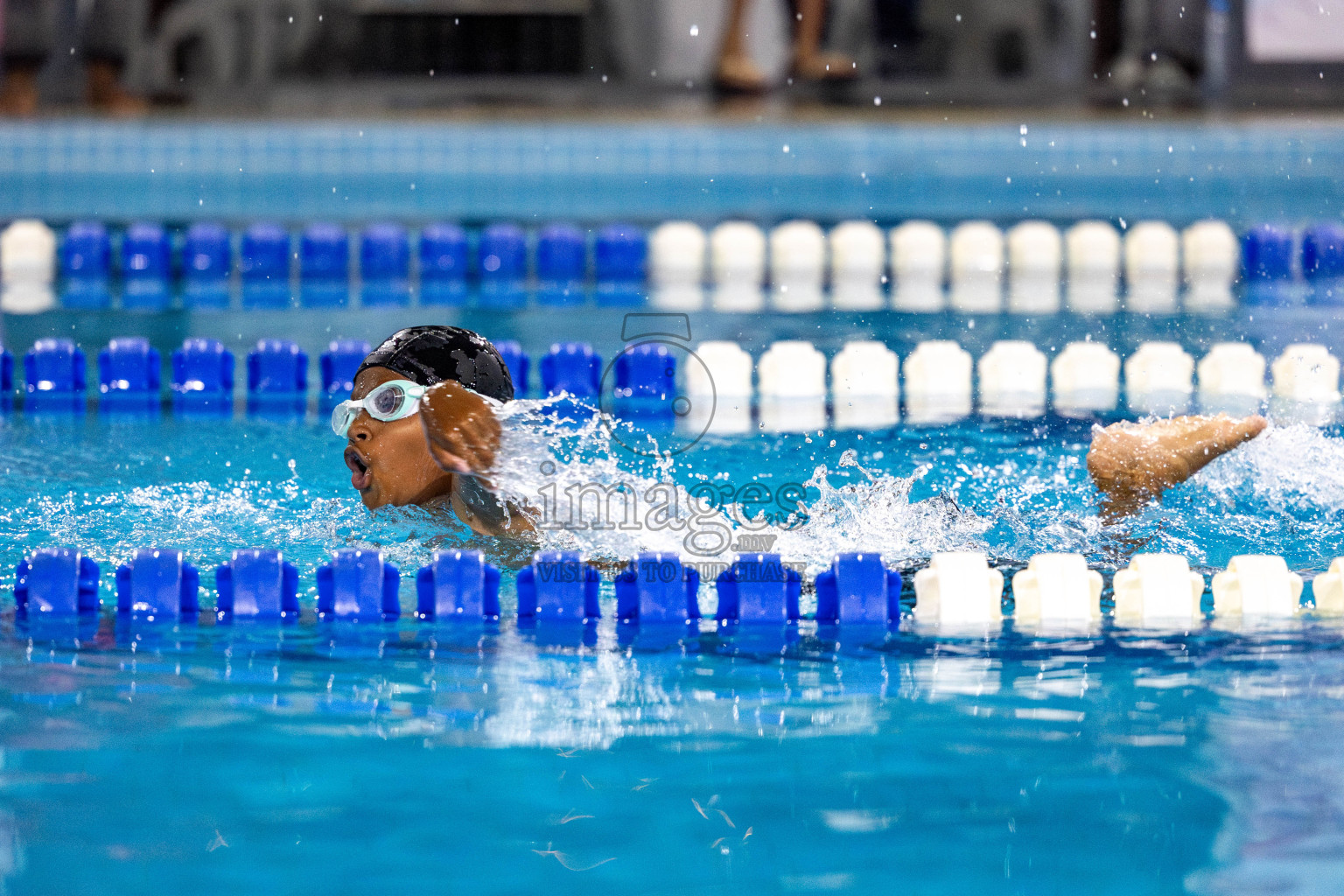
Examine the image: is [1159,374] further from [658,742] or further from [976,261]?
[658,742]

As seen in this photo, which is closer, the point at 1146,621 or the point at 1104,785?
the point at 1104,785

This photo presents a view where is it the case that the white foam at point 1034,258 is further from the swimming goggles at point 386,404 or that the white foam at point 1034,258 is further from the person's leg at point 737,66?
the swimming goggles at point 386,404

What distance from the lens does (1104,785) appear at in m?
1.88

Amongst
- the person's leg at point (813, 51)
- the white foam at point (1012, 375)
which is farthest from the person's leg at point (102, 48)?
the white foam at point (1012, 375)

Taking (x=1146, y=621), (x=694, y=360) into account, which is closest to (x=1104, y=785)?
(x=1146, y=621)

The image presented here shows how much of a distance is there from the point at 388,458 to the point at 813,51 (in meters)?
5.90

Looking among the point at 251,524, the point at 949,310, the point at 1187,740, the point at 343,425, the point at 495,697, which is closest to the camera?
the point at 1187,740

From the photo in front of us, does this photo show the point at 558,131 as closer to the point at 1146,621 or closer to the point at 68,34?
the point at 68,34

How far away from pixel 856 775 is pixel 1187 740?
1.44 feet

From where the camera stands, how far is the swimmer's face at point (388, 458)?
246cm

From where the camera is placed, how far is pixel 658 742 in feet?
6.63

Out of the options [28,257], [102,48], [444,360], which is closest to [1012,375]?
[444,360]

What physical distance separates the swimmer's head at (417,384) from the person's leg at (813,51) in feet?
18.3

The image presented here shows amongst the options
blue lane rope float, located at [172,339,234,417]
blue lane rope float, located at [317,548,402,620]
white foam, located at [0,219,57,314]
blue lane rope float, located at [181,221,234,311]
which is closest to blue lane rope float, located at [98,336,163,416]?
blue lane rope float, located at [172,339,234,417]
